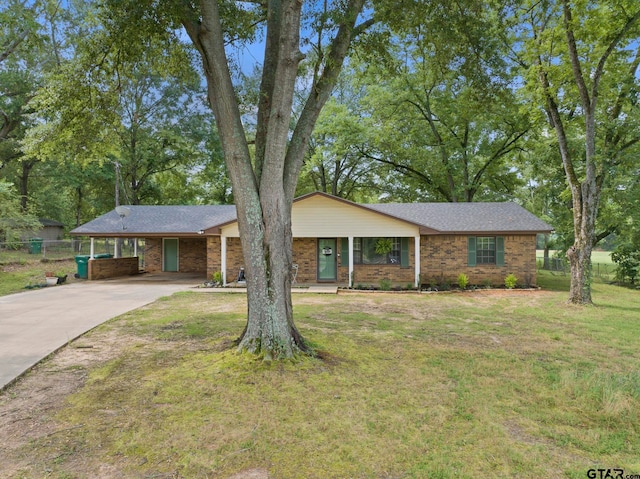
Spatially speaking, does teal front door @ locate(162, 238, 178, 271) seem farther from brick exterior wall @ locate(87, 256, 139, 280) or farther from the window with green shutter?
the window with green shutter

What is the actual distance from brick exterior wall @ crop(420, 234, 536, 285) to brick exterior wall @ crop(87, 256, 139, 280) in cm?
1423

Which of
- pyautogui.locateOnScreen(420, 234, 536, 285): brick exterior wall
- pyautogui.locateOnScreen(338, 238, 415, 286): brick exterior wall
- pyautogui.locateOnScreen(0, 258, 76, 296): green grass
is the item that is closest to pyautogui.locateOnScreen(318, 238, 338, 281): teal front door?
pyautogui.locateOnScreen(338, 238, 415, 286): brick exterior wall

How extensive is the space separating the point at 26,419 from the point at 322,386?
3.13 meters

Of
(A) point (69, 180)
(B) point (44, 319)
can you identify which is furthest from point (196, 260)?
(A) point (69, 180)

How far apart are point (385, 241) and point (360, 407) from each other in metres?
11.7

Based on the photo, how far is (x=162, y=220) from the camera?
18.1 meters

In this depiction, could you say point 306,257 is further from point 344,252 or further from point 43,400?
point 43,400

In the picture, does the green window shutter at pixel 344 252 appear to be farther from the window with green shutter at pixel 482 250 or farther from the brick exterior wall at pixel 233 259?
the window with green shutter at pixel 482 250

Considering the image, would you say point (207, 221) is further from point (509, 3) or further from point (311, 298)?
point (509, 3)

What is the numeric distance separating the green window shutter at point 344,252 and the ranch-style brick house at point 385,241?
0.14ft

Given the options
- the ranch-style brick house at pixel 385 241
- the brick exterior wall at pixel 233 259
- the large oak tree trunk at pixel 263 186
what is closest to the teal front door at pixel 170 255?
the ranch-style brick house at pixel 385 241

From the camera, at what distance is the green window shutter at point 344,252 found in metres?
15.9

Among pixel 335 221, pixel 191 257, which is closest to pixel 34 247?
pixel 191 257

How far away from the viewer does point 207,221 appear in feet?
58.2
